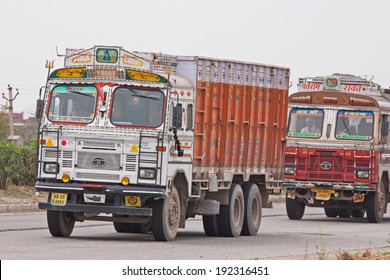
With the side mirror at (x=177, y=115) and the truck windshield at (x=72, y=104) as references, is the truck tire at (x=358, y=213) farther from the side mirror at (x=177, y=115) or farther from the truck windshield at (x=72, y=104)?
the truck windshield at (x=72, y=104)

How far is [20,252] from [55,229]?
12.1ft

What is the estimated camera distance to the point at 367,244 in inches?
870

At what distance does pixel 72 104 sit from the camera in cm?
2095

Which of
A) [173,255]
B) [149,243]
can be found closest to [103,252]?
[173,255]

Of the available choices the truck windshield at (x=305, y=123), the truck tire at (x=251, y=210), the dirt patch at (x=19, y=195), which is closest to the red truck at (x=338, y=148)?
the truck windshield at (x=305, y=123)

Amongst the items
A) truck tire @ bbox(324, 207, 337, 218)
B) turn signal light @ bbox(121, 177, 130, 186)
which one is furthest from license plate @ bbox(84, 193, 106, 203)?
truck tire @ bbox(324, 207, 337, 218)

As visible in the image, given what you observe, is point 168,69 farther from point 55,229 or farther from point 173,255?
point 173,255

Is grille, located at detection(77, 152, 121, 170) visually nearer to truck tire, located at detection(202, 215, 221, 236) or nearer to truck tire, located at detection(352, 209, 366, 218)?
truck tire, located at detection(202, 215, 221, 236)

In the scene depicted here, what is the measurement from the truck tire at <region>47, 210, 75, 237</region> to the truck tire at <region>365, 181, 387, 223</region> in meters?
12.1

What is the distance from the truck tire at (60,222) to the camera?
2098 centimetres

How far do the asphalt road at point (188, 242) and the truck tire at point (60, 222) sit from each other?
0.57 feet

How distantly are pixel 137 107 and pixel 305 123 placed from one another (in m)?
12.4

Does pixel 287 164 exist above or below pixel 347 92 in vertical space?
below

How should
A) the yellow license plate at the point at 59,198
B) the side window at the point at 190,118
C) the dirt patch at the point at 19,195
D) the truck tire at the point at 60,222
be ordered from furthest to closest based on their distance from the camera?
the dirt patch at the point at 19,195 < the side window at the point at 190,118 < the truck tire at the point at 60,222 < the yellow license plate at the point at 59,198
